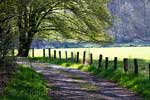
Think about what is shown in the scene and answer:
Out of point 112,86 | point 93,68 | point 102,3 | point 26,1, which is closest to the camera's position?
point 26,1

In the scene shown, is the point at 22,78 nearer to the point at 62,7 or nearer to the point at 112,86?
the point at 112,86

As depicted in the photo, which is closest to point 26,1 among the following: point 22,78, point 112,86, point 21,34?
point 21,34

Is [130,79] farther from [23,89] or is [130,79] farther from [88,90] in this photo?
[23,89]

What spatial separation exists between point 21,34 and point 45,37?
103 ft

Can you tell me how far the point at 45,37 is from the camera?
45406mm

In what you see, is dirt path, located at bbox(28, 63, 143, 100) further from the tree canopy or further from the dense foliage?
the tree canopy

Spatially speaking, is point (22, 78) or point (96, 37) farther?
point (96, 37)

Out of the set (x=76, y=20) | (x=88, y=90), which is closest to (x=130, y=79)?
(x=88, y=90)

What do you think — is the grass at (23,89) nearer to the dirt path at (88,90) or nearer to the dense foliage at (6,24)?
the dirt path at (88,90)

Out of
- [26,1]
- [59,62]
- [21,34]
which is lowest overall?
[59,62]

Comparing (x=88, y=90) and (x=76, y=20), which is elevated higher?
(x=76, y=20)

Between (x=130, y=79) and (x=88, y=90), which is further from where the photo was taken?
(x=130, y=79)

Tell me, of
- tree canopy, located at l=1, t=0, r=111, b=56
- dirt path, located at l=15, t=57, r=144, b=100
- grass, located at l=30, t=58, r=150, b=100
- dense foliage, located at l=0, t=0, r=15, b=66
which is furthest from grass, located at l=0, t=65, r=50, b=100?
tree canopy, located at l=1, t=0, r=111, b=56

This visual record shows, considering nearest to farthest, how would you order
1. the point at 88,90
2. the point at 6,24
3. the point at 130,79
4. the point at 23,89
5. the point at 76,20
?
1. the point at 6,24
2. the point at 23,89
3. the point at 88,90
4. the point at 130,79
5. the point at 76,20
